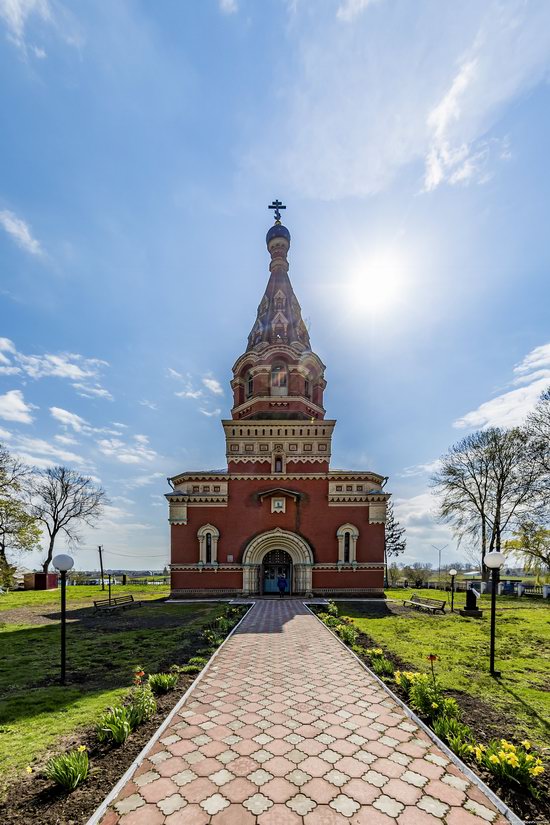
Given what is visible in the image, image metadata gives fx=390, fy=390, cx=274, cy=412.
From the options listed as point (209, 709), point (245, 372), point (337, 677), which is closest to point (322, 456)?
point (245, 372)

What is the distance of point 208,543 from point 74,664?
40.7 feet

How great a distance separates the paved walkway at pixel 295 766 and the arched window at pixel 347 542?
13.8 meters

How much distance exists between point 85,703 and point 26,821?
3.09 m

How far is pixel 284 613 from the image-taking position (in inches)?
588

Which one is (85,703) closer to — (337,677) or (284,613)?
(337,677)

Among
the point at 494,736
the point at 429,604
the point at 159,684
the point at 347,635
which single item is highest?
the point at 494,736

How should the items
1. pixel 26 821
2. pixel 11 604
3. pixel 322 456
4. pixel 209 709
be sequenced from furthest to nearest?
pixel 322 456
pixel 11 604
pixel 209 709
pixel 26 821

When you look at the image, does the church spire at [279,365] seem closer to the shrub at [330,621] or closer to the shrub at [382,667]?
the shrub at [330,621]

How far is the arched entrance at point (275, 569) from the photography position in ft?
68.9

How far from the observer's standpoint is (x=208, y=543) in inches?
828

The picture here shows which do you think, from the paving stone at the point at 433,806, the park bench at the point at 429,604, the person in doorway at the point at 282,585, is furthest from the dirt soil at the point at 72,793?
the person in doorway at the point at 282,585

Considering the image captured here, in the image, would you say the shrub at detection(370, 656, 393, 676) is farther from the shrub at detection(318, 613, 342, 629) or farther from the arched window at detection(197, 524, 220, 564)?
the arched window at detection(197, 524, 220, 564)

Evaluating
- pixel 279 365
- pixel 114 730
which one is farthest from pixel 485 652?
pixel 279 365

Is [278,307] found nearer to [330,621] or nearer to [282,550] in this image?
[282,550]
